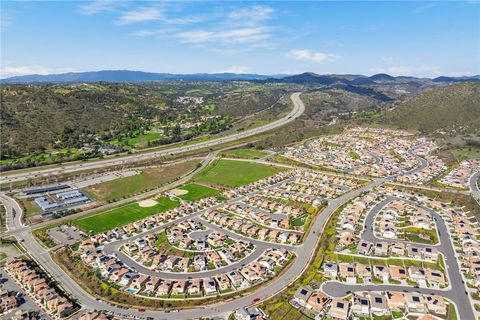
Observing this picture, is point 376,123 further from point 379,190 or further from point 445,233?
point 445,233

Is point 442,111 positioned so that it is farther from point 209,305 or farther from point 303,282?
point 209,305

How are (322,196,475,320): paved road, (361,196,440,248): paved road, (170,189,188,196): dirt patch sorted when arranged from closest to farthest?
(322,196,475,320): paved road
(361,196,440,248): paved road
(170,189,188,196): dirt patch

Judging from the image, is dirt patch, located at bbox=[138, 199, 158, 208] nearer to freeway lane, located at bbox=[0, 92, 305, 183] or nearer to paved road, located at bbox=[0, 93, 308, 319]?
paved road, located at bbox=[0, 93, 308, 319]

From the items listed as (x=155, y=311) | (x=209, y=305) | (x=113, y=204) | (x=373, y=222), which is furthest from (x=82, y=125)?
(x=373, y=222)

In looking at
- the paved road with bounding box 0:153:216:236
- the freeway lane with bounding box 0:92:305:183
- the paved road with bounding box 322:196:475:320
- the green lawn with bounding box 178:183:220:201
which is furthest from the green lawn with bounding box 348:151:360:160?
the paved road with bounding box 322:196:475:320

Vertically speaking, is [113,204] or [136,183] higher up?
[136,183]

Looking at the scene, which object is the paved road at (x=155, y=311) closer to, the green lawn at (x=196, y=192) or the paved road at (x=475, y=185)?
the green lawn at (x=196, y=192)

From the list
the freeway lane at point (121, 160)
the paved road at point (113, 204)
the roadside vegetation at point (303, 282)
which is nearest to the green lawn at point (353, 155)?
the paved road at point (113, 204)
